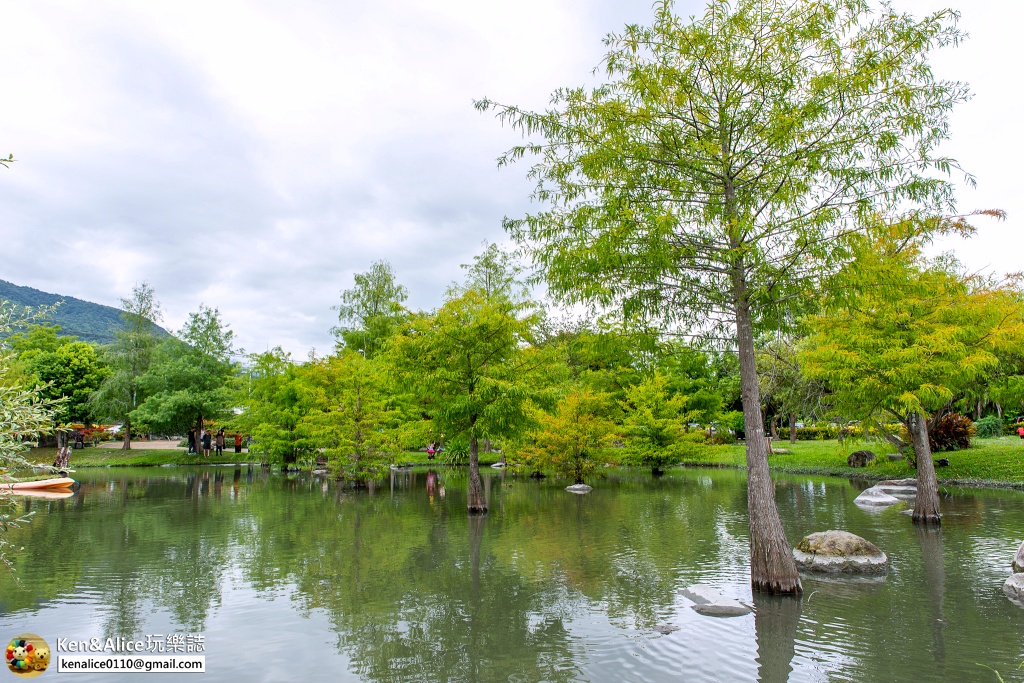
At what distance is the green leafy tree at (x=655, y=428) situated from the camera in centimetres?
3259

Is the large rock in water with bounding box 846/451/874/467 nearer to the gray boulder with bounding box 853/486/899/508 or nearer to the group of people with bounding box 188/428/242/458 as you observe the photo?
the gray boulder with bounding box 853/486/899/508

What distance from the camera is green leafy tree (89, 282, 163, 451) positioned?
45656 mm

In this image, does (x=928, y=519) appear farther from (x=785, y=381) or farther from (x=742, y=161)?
(x=785, y=381)

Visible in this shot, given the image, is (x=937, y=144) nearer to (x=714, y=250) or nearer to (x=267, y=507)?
(x=714, y=250)

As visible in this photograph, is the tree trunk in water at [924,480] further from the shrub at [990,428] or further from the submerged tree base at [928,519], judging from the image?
the shrub at [990,428]

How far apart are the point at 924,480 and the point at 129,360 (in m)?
51.6

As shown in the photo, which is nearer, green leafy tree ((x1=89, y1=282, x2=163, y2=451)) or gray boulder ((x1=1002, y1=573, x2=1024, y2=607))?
gray boulder ((x1=1002, y1=573, x2=1024, y2=607))

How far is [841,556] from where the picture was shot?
1109 centimetres

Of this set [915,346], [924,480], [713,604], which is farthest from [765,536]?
[924,480]

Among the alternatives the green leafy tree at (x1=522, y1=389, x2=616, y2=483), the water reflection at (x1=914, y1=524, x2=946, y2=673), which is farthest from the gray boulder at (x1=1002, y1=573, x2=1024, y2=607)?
the green leafy tree at (x1=522, y1=389, x2=616, y2=483)

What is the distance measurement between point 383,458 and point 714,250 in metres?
21.8

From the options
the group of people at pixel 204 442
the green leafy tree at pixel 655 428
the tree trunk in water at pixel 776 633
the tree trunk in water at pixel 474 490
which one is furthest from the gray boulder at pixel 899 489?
the group of people at pixel 204 442

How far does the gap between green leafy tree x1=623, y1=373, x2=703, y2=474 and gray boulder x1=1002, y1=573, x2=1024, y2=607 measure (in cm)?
2251

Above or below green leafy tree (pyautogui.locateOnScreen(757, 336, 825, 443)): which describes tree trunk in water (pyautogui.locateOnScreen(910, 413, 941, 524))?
below
